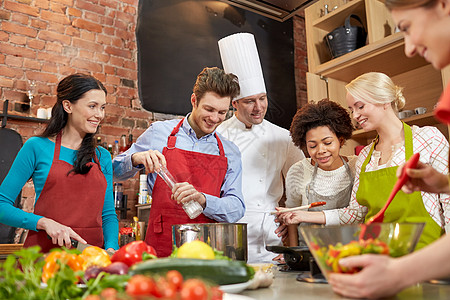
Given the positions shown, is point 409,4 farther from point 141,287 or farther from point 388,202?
point 141,287

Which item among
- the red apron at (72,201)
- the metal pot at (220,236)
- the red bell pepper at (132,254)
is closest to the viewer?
the red bell pepper at (132,254)

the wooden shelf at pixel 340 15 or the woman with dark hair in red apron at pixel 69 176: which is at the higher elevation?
the wooden shelf at pixel 340 15

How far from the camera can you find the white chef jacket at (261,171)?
2.09 m

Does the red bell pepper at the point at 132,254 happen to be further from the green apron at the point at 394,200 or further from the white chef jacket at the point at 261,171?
the white chef jacket at the point at 261,171

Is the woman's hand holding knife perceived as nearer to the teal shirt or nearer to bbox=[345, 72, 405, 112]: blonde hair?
the teal shirt

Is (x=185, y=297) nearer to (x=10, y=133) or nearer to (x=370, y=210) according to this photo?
→ (x=370, y=210)

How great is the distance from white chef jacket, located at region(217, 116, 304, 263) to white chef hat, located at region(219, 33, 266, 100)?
8.6 inches

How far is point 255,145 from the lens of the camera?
225cm

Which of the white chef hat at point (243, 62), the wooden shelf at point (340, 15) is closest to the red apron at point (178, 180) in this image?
the white chef hat at point (243, 62)

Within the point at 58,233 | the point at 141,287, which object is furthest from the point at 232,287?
the point at 58,233

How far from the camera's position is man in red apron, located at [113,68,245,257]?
1.69 m

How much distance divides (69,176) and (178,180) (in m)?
0.46

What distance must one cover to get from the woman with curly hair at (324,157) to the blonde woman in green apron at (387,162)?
149 millimetres

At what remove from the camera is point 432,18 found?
739 millimetres
